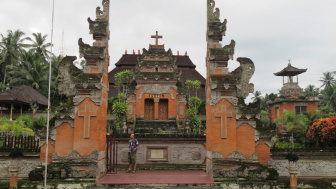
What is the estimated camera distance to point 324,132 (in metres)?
11.5

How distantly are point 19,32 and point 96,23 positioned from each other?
4286 cm

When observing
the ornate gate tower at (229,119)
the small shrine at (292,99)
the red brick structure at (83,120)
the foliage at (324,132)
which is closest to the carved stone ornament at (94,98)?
the red brick structure at (83,120)

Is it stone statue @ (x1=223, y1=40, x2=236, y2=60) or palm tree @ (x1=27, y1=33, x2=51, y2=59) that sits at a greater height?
palm tree @ (x1=27, y1=33, x2=51, y2=59)

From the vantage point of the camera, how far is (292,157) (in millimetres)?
8133

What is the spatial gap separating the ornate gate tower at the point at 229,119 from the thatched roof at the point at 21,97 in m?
27.8

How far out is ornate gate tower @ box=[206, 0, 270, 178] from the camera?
29.3 ft

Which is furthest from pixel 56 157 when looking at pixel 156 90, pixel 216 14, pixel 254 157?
pixel 156 90

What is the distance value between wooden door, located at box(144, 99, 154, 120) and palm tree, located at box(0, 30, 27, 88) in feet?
93.4

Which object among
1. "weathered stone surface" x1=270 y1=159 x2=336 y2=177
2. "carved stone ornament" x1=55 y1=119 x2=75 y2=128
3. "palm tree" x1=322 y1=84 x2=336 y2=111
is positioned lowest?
"weathered stone surface" x1=270 y1=159 x2=336 y2=177

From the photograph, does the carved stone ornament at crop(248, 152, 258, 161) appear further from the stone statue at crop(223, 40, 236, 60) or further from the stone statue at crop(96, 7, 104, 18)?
the stone statue at crop(96, 7, 104, 18)

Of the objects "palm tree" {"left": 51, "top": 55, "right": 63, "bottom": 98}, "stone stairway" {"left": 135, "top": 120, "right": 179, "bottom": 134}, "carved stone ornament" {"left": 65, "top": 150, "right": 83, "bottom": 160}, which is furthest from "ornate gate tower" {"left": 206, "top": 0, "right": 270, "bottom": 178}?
"palm tree" {"left": 51, "top": 55, "right": 63, "bottom": 98}

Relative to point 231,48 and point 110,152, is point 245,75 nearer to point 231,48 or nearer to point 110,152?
point 231,48

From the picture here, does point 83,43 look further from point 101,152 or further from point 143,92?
point 143,92

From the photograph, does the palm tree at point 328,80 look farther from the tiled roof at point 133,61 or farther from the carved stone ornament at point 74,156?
the carved stone ornament at point 74,156
